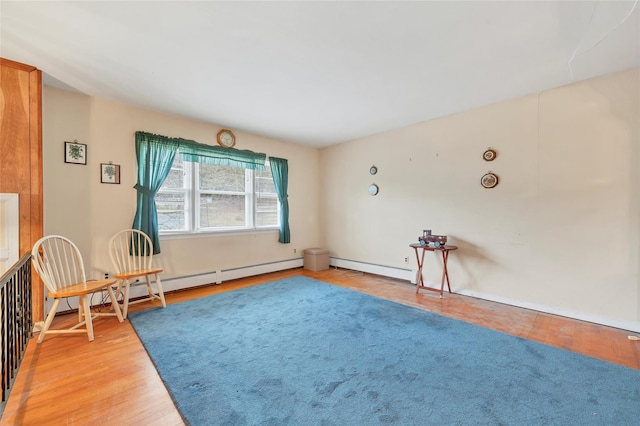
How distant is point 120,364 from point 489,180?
4315 mm

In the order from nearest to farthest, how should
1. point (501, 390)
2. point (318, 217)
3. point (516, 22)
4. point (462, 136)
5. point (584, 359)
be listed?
point (501, 390) < point (516, 22) < point (584, 359) < point (462, 136) < point (318, 217)

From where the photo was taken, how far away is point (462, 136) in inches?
147

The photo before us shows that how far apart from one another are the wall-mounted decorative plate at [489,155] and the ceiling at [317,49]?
24.3 inches

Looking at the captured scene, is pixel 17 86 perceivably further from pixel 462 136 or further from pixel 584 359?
pixel 584 359

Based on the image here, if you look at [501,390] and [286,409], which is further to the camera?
[501,390]

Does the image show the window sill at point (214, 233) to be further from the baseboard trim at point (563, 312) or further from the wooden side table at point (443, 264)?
the baseboard trim at point (563, 312)

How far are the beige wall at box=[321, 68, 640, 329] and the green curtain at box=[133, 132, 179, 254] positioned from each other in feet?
11.4

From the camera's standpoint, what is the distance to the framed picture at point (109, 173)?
3320mm

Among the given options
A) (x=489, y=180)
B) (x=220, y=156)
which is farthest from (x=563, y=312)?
(x=220, y=156)

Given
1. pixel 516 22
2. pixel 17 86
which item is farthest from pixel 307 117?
pixel 17 86

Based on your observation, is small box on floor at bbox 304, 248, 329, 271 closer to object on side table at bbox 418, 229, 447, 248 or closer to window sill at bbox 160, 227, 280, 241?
window sill at bbox 160, 227, 280, 241

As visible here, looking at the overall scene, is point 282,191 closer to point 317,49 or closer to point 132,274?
point 132,274

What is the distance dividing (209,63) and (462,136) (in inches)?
130

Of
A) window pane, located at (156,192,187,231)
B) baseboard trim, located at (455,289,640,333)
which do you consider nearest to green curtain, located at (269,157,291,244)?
window pane, located at (156,192,187,231)
